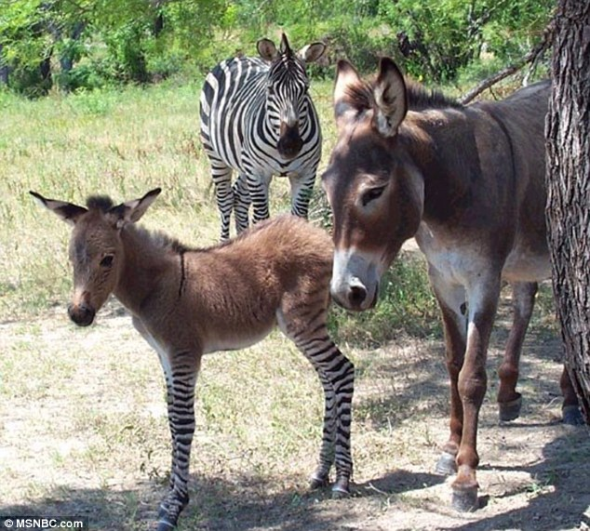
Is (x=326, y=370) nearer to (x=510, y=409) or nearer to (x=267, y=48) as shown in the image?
(x=510, y=409)

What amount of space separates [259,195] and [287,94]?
1.12 meters

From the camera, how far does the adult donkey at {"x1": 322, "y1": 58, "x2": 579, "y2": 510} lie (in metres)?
5.11

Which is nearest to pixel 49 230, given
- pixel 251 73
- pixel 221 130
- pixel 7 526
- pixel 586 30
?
pixel 221 130

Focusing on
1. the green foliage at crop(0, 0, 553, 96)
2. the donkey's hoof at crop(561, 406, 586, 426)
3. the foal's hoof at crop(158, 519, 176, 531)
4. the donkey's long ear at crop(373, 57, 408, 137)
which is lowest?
the foal's hoof at crop(158, 519, 176, 531)

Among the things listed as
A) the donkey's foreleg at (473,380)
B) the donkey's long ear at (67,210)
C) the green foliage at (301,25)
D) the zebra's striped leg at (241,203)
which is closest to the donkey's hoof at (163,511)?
the donkey's foreleg at (473,380)

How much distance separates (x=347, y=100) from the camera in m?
5.55

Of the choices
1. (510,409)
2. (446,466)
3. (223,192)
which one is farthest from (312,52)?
(446,466)

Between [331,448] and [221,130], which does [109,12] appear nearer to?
[221,130]

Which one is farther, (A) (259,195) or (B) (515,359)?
(A) (259,195)

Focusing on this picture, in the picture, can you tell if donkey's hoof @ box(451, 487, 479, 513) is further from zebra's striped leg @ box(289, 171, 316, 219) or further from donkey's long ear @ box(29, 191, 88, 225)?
zebra's striped leg @ box(289, 171, 316, 219)

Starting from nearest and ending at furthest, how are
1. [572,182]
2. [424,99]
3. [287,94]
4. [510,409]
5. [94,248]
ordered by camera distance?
[572,182]
[94,248]
[424,99]
[510,409]
[287,94]

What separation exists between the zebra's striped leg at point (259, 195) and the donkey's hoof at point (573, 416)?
5.08 m

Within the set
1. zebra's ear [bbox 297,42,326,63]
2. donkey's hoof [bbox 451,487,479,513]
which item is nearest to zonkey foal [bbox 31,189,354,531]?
donkey's hoof [bbox 451,487,479,513]

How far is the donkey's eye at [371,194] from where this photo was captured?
16.7ft
